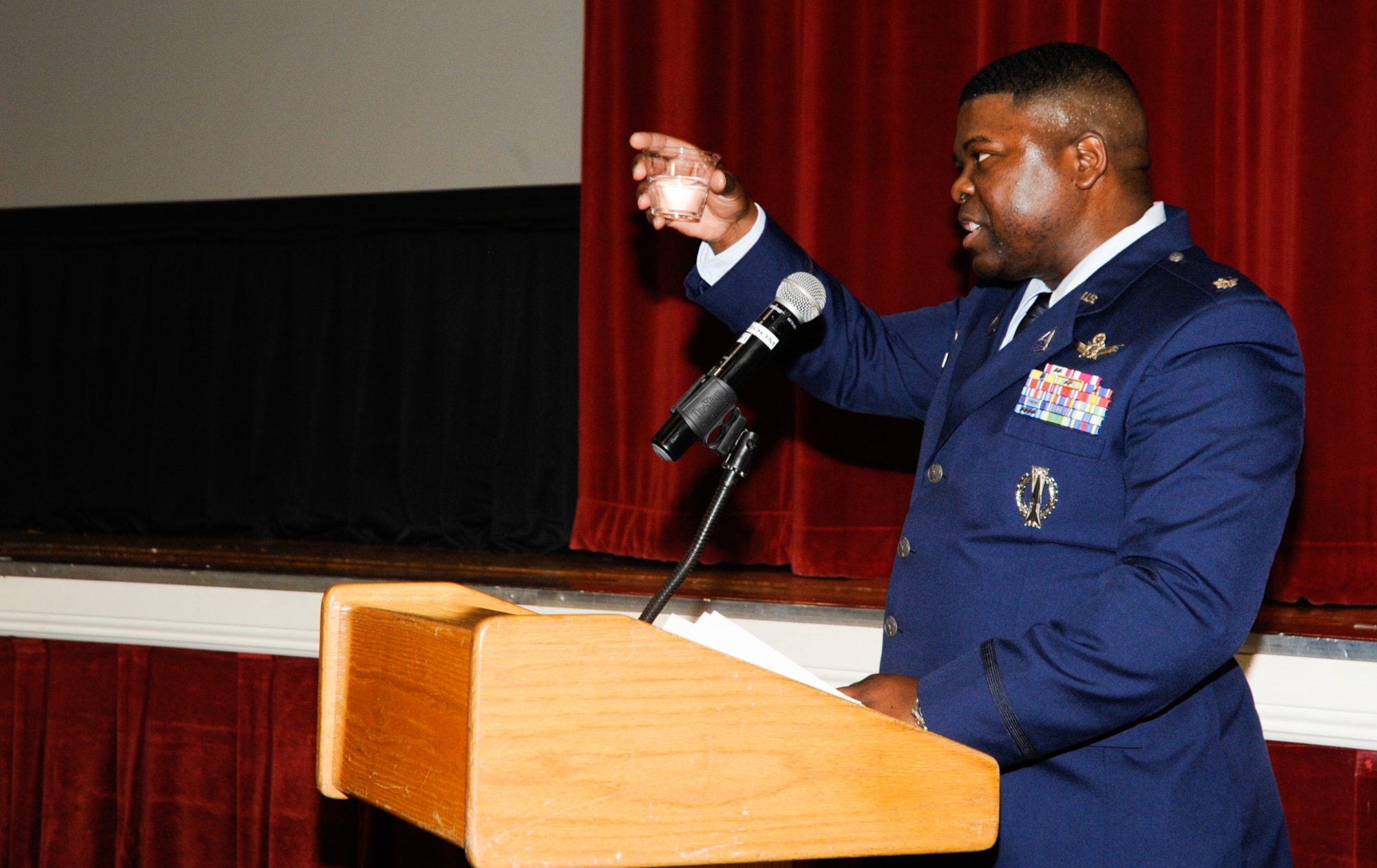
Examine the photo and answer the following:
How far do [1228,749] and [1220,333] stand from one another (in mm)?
406

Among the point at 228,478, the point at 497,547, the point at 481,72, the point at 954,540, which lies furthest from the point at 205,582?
the point at 954,540

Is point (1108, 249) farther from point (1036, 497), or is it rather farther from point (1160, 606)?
point (1160, 606)

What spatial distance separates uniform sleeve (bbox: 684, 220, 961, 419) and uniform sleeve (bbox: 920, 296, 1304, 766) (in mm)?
535

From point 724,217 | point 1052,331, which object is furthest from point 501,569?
point 1052,331

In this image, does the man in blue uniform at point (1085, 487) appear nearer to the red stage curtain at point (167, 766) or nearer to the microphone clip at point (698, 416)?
the microphone clip at point (698, 416)

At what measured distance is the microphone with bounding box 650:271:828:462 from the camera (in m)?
1.05

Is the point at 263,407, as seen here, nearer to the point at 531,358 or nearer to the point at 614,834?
the point at 531,358

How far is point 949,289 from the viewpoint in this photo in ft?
9.45

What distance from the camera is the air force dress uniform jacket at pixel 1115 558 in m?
1.06

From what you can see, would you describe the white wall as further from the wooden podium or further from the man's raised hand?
the wooden podium

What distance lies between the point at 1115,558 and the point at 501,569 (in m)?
1.96

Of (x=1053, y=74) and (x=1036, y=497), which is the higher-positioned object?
(x=1053, y=74)

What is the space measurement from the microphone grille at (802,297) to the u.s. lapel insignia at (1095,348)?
292 millimetres

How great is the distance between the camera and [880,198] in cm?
292
